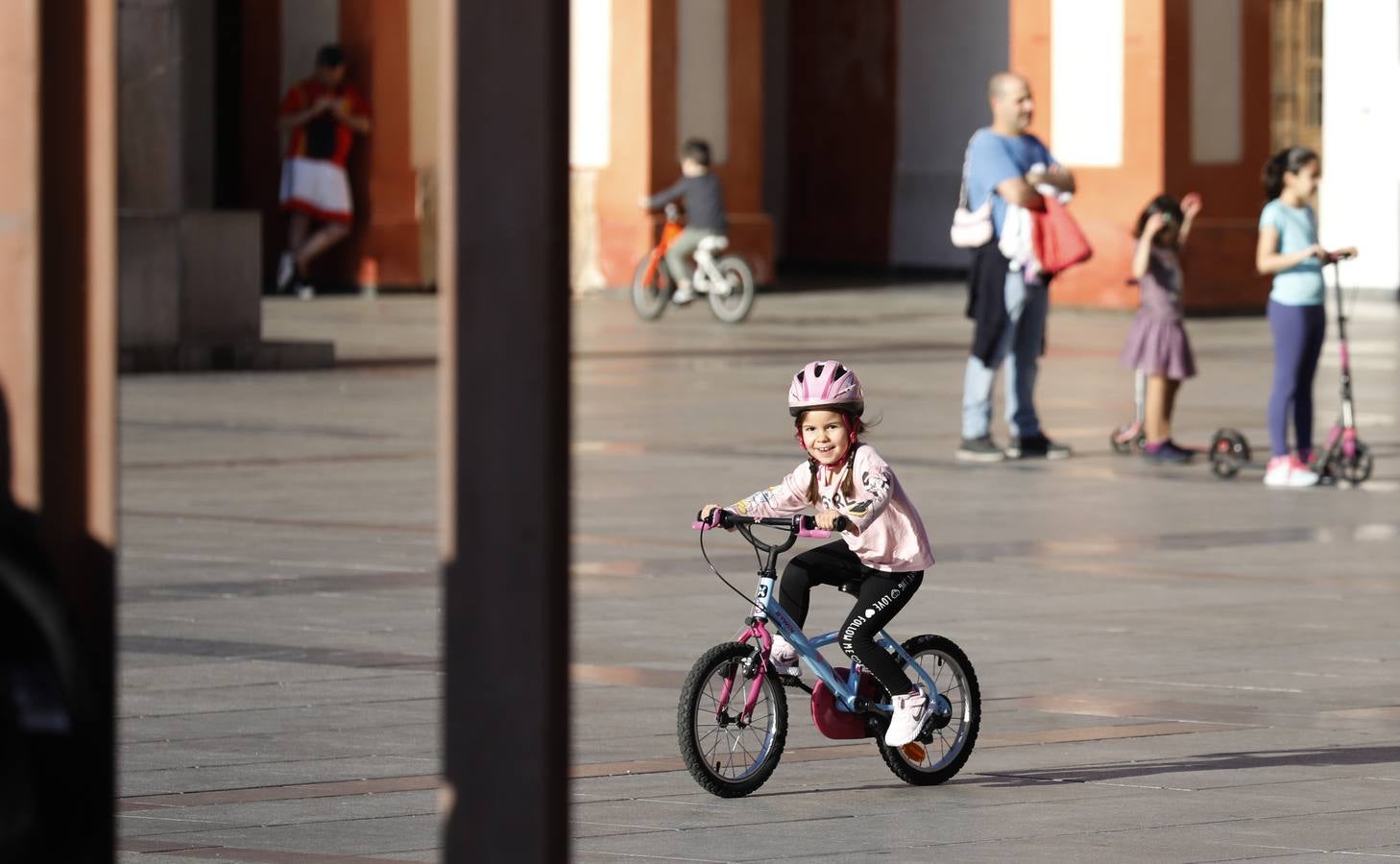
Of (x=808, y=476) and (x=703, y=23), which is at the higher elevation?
(x=703, y=23)

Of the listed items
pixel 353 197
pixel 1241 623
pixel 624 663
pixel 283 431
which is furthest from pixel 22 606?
pixel 353 197

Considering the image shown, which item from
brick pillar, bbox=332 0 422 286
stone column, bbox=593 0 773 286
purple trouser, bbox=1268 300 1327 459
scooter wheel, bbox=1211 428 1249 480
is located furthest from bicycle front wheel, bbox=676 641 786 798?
brick pillar, bbox=332 0 422 286

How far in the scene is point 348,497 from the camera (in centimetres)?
1307

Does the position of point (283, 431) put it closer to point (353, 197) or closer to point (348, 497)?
point (348, 497)

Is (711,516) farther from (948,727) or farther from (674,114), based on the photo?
(674,114)

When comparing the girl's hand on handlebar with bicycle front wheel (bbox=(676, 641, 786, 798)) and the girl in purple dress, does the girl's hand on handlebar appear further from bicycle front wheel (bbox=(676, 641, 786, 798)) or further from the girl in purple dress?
the girl in purple dress

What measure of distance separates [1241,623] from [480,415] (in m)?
6.62

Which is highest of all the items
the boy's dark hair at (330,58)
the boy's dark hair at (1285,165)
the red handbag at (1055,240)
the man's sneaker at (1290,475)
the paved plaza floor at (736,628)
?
the boy's dark hair at (330,58)

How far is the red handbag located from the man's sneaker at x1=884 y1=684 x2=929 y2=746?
26.4ft

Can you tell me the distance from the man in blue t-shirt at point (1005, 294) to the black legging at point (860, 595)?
7.86m

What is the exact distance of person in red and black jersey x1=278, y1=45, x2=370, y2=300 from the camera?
30.0m

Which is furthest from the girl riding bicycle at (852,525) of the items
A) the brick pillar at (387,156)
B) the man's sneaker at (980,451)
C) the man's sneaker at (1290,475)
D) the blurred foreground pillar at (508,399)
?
the brick pillar at (387,156)

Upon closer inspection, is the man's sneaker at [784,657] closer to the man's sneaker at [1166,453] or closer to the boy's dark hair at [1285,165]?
the boy's dark hair at [1285,165]

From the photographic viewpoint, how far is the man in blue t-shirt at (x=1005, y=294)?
1493 centimetres
